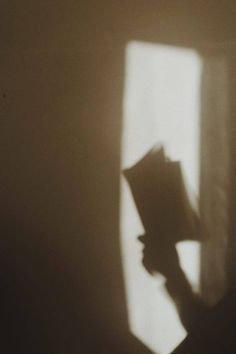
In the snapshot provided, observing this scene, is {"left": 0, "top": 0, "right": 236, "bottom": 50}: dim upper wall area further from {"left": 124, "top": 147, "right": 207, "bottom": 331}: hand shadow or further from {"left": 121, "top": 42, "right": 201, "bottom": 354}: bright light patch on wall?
{"left": 124, "top": 147, "right": 207, "bottom": 331}: hand shadow

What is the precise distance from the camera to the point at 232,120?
1.06 meters

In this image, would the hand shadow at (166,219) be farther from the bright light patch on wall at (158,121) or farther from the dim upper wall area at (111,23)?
the dim upper wall area at (111,23)

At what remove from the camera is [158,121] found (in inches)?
42.4

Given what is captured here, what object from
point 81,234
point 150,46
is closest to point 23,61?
point 150,46

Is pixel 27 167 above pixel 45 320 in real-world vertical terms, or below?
above

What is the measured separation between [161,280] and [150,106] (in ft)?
1.59

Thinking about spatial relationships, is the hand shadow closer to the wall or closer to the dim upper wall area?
the wall

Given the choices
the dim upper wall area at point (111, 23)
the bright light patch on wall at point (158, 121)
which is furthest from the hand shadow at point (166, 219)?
the dim upper wall area at point (111, 23)

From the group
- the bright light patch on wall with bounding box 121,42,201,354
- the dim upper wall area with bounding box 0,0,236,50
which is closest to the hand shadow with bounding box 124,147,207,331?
the bright light patch on wall with bounding box 121,42,201,354

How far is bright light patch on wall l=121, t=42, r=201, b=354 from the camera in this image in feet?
3.50

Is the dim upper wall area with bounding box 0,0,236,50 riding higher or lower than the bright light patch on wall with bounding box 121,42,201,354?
higher

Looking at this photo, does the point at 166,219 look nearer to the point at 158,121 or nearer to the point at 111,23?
the point at 158,121

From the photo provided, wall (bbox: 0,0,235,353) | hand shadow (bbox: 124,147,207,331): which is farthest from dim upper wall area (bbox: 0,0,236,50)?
hand shadow (bbox: 124,147,207,331)

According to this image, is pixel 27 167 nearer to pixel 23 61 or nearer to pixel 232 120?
pixel 23 61
